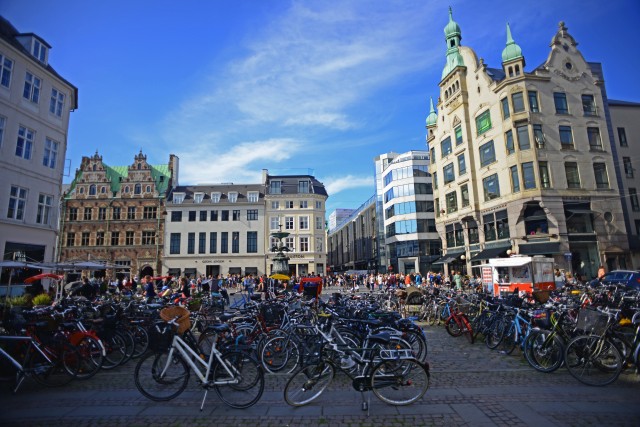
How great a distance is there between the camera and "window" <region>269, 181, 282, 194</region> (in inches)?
1994

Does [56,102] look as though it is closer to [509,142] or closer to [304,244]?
[304,244]

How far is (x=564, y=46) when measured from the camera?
30656 millimetres

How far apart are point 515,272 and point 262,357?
56.1 feet

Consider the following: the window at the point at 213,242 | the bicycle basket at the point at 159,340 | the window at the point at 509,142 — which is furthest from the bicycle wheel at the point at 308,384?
the window at the point at 213,242

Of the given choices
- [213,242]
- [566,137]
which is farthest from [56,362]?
[213,242]

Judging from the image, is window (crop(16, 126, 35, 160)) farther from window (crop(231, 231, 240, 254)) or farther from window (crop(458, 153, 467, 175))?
window (crop(458, 153, 467, 175))

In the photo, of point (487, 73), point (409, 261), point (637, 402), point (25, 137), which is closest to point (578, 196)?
point (487, 73)

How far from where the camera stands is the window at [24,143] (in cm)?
1947

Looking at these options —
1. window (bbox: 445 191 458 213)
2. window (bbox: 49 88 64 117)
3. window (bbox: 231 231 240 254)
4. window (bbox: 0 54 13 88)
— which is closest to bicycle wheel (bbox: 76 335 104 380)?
window (bbox: 0 54 13 88)

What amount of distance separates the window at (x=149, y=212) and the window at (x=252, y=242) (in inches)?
510

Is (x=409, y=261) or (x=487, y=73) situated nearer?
(x=487, y=73)

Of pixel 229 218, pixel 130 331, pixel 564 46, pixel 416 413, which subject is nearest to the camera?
pixel 416 413

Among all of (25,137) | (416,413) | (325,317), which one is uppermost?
(25,137)

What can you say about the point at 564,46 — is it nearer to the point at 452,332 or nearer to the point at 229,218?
the point at 452,332
